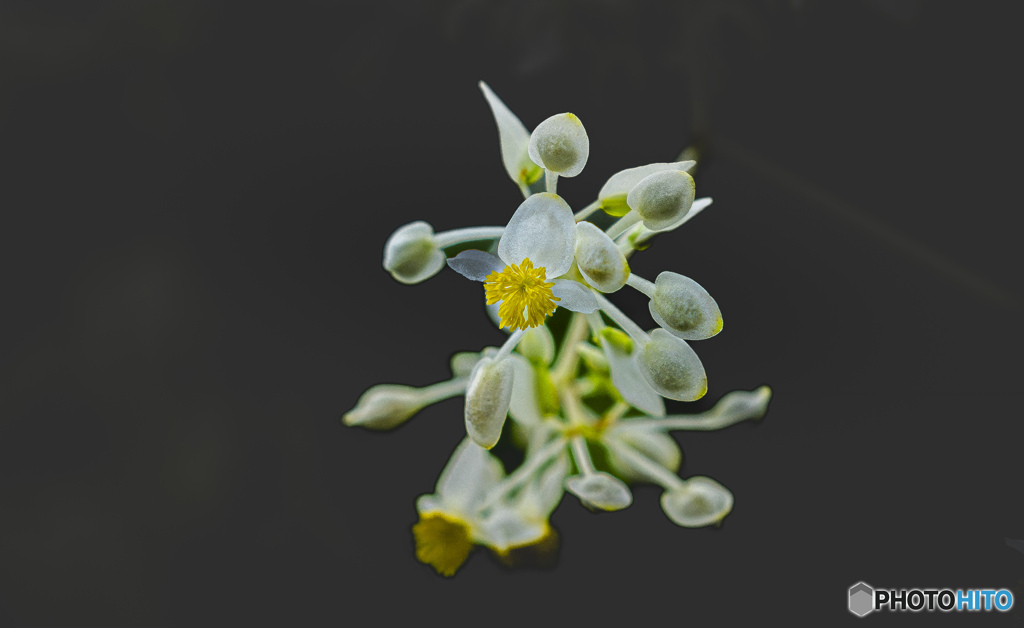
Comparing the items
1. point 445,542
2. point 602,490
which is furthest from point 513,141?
point 445,542

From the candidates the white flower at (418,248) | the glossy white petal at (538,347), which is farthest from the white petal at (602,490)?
the white flower at (418,248)

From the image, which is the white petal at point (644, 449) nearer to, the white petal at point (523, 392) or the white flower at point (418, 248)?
the white petal at point (523, 392)

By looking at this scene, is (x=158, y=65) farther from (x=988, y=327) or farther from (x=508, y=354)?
(x=988, y=327)

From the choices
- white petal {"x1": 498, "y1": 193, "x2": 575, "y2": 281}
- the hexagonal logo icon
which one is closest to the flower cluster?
white petal {"x1": 498, "y1": 193, "x2": 575, "y2": 281}

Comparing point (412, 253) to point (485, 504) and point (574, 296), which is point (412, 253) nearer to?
point (574, 296)

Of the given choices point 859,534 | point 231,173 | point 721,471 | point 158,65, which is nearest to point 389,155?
point 231,173

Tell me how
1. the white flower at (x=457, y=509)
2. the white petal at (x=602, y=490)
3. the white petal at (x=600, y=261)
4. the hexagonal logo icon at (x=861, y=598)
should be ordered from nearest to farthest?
the white petal at (x=600, y=261), the white petal at (x=602, y=490), the white flower at (x=457, y=509), the hexagonal logo icon at (x=861, y=598)
